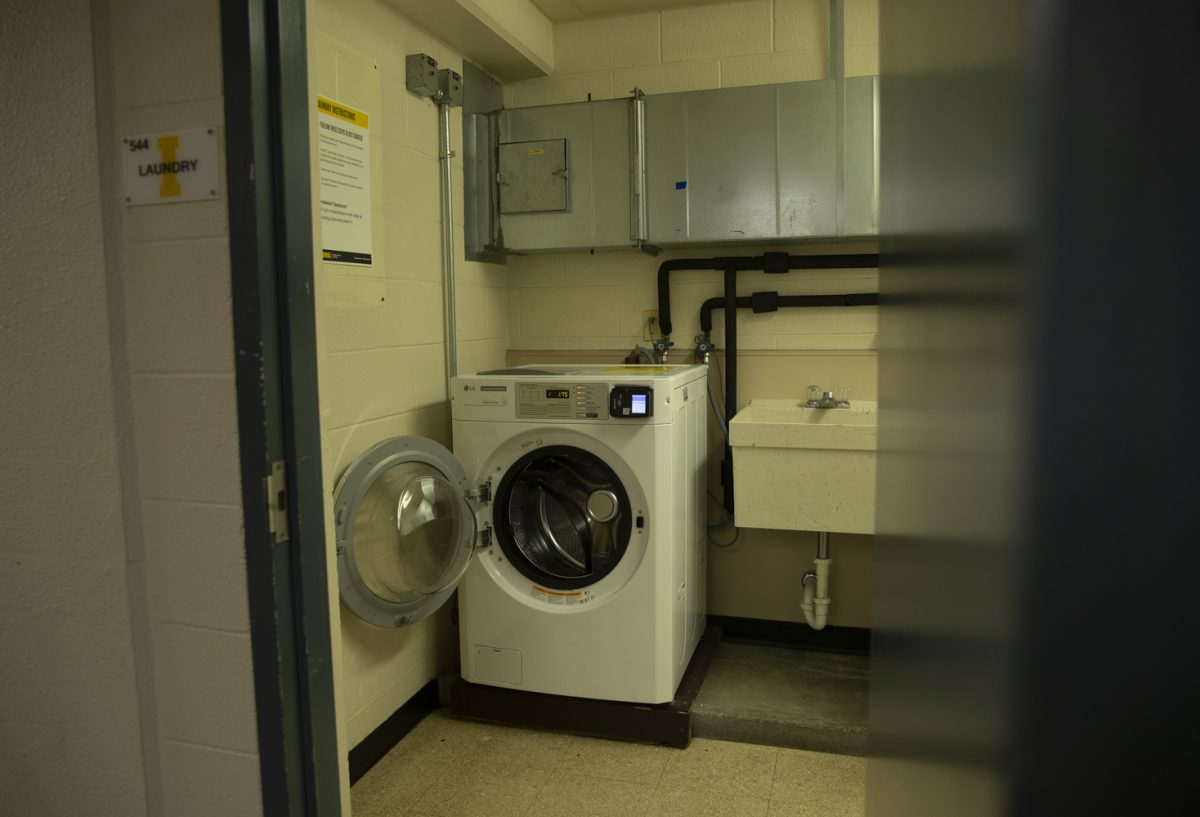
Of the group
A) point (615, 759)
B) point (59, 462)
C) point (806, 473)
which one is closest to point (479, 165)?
point (806, 473)

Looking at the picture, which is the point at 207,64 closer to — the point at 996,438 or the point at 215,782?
the point at 215,782

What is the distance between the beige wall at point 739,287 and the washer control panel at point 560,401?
3.12 feet

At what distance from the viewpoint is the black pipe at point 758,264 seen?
137 inches

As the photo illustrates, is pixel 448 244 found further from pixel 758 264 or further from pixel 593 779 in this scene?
pixel 593 779

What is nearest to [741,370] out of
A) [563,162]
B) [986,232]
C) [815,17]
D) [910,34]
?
[563,162]

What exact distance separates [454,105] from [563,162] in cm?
49

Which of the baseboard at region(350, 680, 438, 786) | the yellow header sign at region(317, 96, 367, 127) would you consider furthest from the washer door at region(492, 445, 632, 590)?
the yellow header sign at region(317, 96, 367, 127)

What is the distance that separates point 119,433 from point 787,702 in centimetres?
250

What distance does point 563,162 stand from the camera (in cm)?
351

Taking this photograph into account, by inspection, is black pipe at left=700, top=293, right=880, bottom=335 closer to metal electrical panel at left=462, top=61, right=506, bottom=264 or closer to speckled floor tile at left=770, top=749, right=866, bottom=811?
metal electrical panel at left=462, top=61, right=506, bottom=264

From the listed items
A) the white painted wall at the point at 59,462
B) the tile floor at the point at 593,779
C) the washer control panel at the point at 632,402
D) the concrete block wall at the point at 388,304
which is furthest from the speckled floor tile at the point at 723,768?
the white painted wall at the point at 59,462

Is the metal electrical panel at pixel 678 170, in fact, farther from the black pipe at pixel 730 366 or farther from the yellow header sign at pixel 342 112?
the yellow header sign at pixel 342 112

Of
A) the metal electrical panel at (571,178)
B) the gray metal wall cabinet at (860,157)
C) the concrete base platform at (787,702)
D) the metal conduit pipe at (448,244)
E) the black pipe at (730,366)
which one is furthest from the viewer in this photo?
the black pipe at (730,366)

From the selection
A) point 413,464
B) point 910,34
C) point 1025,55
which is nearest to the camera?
point 1025,55
